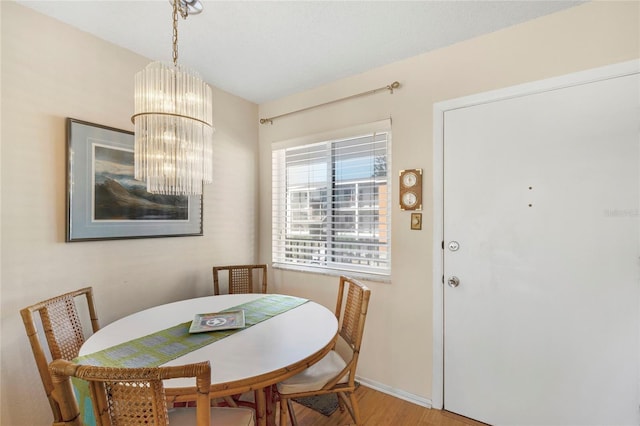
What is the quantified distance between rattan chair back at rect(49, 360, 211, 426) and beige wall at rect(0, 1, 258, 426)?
123cm

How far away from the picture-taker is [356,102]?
2465 millimetres

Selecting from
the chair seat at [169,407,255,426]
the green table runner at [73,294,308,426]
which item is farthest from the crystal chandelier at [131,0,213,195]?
the chair seat at [169,407,255,426]

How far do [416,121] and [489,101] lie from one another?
0.47 metres

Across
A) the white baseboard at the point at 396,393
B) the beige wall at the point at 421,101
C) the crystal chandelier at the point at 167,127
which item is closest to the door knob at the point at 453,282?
the beige wall at the point at 421,101

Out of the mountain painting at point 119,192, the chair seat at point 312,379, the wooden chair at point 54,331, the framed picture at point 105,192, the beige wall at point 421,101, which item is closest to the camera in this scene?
the wooden chair at point 54,331

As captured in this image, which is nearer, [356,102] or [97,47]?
[97,47]

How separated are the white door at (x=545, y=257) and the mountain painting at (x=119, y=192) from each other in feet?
7.11

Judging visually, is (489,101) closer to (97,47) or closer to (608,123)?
(608,123)

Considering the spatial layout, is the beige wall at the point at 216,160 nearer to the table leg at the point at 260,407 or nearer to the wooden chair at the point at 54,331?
the wooden chair at the point at 54,331

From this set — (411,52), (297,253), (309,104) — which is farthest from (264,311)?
(411,52)

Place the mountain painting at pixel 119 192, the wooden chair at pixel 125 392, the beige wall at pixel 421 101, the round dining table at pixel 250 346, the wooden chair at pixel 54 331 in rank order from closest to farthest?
the wooden chair at pixel 125 392 < the round dining table at pixel 250 346 < the wooden chair at pixel 54 331 < the beige wall at pixel 421 101 < the mountain painting at pixel 119 192

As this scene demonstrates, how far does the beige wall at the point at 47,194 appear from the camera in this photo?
5.26 ft

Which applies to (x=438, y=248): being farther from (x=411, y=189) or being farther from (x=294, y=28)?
(x=294, y=28)

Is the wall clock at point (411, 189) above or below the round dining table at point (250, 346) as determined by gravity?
above
